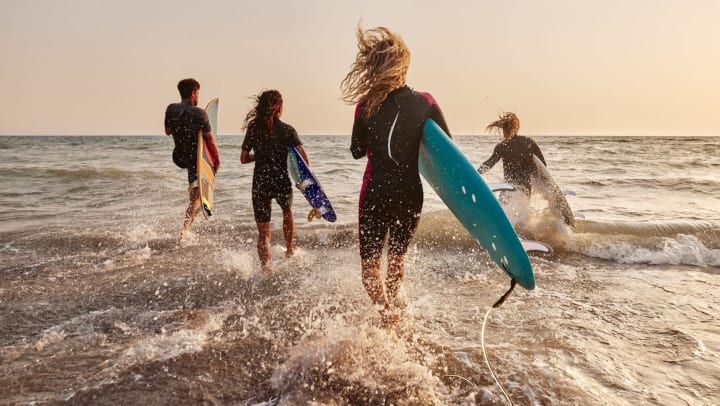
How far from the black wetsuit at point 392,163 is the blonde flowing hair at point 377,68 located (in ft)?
0.17

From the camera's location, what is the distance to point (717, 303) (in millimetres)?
3982

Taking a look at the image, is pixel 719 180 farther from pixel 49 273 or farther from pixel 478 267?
pixel 49 273

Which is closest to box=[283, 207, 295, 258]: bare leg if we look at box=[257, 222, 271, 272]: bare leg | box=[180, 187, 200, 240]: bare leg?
box=[257, 222, 271, 272]: bare leg

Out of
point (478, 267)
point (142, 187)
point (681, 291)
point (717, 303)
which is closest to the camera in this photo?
point (717, 303)

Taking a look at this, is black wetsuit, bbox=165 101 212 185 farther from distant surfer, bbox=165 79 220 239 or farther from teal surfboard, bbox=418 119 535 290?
teal surfboard, bbox=418 119 535 290

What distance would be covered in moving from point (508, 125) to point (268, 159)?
370cm

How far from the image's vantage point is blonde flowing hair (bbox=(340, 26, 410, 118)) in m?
2.77

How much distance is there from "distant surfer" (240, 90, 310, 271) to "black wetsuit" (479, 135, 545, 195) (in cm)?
306

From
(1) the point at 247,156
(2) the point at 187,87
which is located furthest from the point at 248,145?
(2) the point at 187,87

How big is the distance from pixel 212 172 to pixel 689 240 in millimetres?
6292

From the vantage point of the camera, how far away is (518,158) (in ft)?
21.8

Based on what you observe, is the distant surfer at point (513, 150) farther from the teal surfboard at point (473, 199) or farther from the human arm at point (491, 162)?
the teal surfboard at point (473, 199)

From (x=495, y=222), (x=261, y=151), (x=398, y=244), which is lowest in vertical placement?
(x=398, y=244)

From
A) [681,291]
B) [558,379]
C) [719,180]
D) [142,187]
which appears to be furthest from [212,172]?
[719,180]
